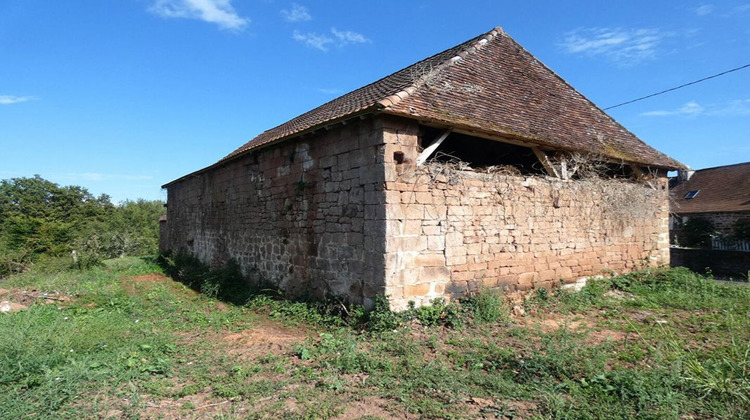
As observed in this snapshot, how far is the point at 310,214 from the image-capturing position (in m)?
7.62

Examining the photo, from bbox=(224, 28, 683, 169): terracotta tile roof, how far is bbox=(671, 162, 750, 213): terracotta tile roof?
12497 millimetres

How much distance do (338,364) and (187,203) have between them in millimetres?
12415

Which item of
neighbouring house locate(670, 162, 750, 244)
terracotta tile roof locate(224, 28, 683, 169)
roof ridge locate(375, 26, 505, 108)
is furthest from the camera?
neighbouring house locate(670, 162, 750, 244)

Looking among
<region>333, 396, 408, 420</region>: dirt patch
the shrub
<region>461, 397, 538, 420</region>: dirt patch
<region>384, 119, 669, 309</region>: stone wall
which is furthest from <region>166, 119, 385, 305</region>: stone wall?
<region>461, 397, 538, 420</region>: dirt patch

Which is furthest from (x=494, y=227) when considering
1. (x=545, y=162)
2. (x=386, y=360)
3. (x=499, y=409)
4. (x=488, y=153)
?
(x=499, y=409)

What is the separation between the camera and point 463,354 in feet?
16.1

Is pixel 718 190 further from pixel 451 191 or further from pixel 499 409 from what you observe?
pixel 499 409

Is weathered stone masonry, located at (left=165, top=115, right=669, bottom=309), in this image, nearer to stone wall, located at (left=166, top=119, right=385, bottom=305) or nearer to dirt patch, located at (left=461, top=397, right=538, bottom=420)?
stone wall, located at (left=166, top=119, right=385, bottom=305)

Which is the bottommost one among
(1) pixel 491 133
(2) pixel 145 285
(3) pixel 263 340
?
(3) pixel 263 340

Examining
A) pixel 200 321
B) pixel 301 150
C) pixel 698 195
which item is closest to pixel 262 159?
pixel 301 150

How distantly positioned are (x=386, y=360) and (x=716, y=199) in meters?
25.3

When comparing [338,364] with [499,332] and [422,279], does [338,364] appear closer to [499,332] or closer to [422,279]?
[422,279]

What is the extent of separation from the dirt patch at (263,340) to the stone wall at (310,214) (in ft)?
3.30

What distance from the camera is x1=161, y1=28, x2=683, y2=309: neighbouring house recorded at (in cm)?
609
